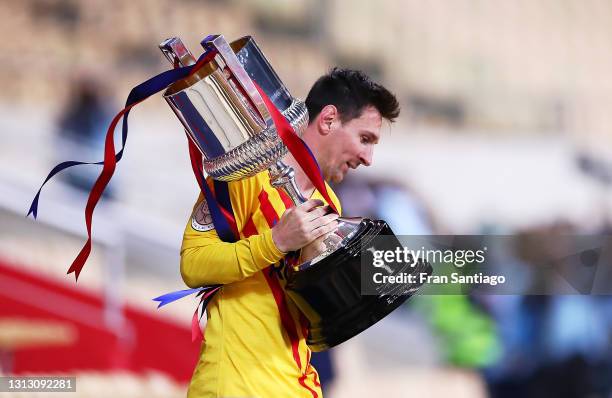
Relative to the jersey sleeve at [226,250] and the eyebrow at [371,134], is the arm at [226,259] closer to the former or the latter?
the jersey sleeve at [226,250]

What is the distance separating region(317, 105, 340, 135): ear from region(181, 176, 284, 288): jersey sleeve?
0.22m

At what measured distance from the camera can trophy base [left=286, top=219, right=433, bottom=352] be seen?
2062 mm

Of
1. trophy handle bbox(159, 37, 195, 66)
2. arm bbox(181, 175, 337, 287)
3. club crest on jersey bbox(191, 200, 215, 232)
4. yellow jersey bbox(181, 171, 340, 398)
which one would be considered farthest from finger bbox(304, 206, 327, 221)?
trophy handle bbox(159, 37, 195, 66)

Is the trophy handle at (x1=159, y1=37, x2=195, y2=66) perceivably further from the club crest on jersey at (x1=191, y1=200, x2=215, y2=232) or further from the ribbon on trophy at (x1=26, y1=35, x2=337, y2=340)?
the club crest on jersey at (x1=191, y1=200, x2=215, y2=232)

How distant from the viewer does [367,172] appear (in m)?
4.42

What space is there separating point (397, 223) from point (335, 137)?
81.5 inches

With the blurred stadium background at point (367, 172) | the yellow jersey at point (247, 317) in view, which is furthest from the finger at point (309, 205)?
the blurred stadium background at point (367, 172)

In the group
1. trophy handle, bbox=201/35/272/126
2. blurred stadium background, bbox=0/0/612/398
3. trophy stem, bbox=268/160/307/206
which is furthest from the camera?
blurred stadium background, bbox=0/0/612/398

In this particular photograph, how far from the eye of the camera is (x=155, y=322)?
4.25 meters

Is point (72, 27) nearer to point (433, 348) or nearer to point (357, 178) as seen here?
point (357, 178)

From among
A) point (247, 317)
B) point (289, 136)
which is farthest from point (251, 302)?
point (289, 136)

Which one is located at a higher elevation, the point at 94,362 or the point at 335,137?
the point at 335,137

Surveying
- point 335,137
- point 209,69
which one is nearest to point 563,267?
point 335,137

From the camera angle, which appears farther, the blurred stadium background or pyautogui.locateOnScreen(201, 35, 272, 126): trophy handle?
the blurred stadium background
